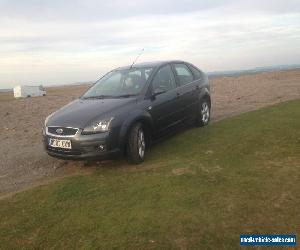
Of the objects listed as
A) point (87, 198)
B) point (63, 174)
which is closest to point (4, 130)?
point (63, 174)

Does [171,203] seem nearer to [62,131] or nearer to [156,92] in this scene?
[62,131]

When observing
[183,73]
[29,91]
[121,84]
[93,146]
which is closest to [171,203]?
[93,146]

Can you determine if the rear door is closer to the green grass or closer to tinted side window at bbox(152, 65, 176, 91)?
tinted side window at bbox(152, 65, 176, 91)

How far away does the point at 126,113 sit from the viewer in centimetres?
662

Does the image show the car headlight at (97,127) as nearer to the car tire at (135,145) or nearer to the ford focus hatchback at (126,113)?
the ford focus hatchback at (126,113)

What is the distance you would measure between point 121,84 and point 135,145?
1671 mm

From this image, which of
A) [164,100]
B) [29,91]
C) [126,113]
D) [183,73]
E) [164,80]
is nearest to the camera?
[126,113]

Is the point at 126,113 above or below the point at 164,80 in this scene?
below

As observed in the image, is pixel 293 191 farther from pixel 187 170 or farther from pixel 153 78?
pixel 153 78

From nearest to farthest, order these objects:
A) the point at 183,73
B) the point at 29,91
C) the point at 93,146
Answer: the point at 93,146 < the point at 183,73 < the point at 29,91

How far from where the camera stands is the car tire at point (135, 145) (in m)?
6.62

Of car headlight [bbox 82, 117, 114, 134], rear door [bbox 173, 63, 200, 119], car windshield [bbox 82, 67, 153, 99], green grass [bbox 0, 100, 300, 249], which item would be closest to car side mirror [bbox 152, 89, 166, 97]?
car windshield [bbox 82, 67, 153, 99]

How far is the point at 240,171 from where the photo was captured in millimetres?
5773

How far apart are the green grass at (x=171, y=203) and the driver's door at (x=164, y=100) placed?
75cm
